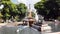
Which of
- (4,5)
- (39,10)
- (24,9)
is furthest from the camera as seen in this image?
(24,9)

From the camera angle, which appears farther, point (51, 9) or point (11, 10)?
point (11, 10)

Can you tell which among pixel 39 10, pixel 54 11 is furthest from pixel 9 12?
pixel 54 11

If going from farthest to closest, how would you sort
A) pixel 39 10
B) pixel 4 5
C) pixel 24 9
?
pixel 24 9
pixel 39 10
pixel 4 5

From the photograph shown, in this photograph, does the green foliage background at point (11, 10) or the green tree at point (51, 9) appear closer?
the green tree at point (51, 9)

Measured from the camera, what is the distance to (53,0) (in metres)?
45.8

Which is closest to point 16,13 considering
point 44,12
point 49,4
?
point 44,12

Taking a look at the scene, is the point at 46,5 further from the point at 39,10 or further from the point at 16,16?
the point at 16,16

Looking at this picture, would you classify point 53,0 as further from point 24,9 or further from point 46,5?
point 24,9

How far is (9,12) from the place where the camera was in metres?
52.3

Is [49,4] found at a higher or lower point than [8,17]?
higher

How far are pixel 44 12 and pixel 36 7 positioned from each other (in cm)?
759

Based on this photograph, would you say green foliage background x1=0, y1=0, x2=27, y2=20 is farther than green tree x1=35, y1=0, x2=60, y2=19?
Yes

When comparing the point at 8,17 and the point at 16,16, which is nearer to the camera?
the point at 8,17

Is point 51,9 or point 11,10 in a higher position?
point 51,9
